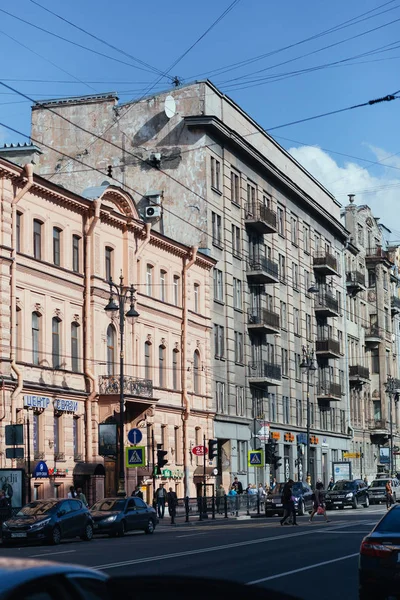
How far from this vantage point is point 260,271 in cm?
6116

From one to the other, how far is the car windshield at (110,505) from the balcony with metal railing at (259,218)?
28.6m

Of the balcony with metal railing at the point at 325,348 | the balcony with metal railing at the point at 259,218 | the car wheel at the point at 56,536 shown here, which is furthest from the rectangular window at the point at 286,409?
the car wheel at the point at 56,536

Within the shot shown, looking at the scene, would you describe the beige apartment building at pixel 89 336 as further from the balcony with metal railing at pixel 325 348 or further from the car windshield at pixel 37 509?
the balcony with metal railing at pixel 325 348

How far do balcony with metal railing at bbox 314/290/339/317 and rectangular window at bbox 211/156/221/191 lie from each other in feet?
64.2

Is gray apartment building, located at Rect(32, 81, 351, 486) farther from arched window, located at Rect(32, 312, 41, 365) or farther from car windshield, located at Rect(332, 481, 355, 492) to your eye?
arched window, located at Rect(32, 312, 41, 365)

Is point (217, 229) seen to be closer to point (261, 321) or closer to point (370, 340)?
point (261, 321)

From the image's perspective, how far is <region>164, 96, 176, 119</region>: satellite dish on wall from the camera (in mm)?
57031

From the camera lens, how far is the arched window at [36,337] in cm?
4081

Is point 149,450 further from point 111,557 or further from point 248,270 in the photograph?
point 111,557

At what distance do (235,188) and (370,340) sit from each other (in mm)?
32704

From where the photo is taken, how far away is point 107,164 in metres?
58.5

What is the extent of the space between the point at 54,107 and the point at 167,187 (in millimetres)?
7430

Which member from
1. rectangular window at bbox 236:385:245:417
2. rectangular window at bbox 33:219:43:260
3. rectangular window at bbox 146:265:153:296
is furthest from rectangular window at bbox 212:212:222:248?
rectangular window at bbox 33:219:43:260

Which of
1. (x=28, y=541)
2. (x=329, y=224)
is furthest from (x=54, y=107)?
(x=28, y=541)
